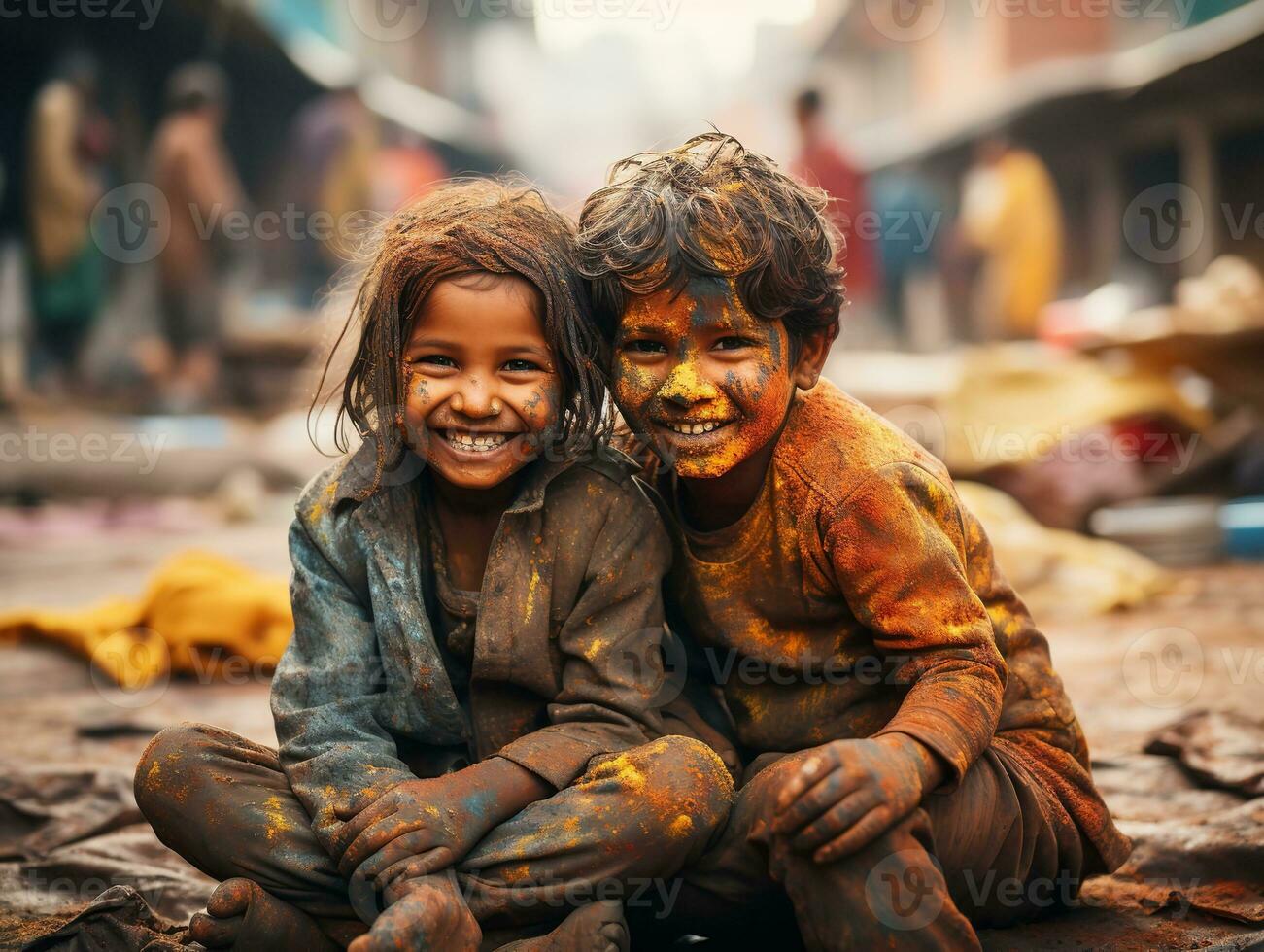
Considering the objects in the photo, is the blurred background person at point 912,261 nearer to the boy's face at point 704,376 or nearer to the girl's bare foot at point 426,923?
the boy's face at point 704,376

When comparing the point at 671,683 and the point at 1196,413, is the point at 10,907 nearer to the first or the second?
the point at 671,683

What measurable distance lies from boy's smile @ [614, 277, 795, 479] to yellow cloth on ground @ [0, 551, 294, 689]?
295 centimetres

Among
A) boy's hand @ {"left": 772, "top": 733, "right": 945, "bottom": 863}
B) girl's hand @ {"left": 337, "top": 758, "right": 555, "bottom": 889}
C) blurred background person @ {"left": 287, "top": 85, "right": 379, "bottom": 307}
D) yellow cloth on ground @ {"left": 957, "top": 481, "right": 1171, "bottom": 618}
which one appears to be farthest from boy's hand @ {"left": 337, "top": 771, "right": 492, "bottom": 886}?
blurred background person @ {"left": 287, "top": 85, "right": 379, "bottom": 307}

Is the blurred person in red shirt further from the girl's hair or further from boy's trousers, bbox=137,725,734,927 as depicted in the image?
boy's trousers, bbox=137,725,734,927

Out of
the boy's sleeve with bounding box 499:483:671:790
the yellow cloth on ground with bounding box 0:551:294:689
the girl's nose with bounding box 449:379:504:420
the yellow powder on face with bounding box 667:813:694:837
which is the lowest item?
the yellow cloth on ground with bounding box 0:551:294:689

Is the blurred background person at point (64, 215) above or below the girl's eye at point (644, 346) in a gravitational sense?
above

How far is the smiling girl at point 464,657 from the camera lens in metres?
1.98

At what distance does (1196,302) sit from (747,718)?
338 inches

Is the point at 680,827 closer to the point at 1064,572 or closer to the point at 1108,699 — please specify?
the point at 1108,699

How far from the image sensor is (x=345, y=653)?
2225 millimetres

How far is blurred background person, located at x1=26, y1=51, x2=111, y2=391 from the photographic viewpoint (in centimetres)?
1262

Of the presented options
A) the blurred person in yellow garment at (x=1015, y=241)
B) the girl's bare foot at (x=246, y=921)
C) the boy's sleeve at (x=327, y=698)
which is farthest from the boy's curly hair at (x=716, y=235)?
the blurred person in yellow garment at (x=1015, y=241)

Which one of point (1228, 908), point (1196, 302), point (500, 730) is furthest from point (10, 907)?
point (1196, 302)

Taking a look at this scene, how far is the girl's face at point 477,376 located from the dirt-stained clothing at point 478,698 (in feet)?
0.39
